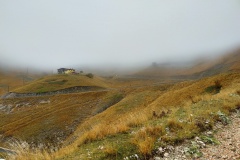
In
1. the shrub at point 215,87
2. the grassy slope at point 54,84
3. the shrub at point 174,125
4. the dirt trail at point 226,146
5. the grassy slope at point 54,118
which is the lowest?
the grassy slope at point 54,118

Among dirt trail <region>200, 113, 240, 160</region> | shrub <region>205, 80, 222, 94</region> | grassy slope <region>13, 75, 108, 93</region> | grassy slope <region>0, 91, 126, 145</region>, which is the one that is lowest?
grassy slope <region>0, 91, 126, 145</region>

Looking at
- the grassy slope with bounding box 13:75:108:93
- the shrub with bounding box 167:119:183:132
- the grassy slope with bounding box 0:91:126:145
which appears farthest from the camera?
the grassy slope with bounding box 13:75:108:93

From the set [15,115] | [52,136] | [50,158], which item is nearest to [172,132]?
[50,158]

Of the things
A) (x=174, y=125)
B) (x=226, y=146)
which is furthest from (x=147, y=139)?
(x=226, y=146)

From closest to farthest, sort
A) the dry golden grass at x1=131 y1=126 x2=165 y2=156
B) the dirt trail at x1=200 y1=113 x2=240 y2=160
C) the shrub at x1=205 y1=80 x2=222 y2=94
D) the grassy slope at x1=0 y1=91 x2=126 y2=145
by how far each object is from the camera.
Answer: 1. the dirt trail at x1=200 y1=113 x2=240 y2=160
2. the dry golden grass at x1=131 y1=126 x2=165 y2=156
3. the shrub at x1=205 y1=80 x2=222 y2=94
4. the grassy slope at x1=0 y1=91 x2=126 y2=145

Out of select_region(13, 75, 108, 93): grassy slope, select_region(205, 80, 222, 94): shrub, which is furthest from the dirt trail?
select_region(13, 75, 108, 93): grassy slope

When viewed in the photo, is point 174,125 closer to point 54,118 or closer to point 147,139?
point 147,139

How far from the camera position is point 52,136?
190ft

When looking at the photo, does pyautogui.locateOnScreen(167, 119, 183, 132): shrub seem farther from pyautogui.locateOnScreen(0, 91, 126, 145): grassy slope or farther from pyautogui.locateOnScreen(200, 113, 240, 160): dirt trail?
pyautogui.locateOnScreen(0, 91, 126, 145): grassy slope

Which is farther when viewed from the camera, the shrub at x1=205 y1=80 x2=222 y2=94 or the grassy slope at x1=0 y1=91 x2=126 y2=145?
the grassy slope at x1=0 y1=91 x2=126 y2=145

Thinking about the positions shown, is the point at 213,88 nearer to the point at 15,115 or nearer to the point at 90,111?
the point at 90,111

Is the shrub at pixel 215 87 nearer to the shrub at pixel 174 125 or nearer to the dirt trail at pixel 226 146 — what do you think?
the dirt trail at pixel 226 146

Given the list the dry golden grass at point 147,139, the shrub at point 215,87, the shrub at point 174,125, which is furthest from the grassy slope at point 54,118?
the dry golden grass at point 147,139

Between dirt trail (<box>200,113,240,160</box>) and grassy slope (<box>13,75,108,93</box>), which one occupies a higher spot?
dirt trail (<box>200,113,240,160</box>)
